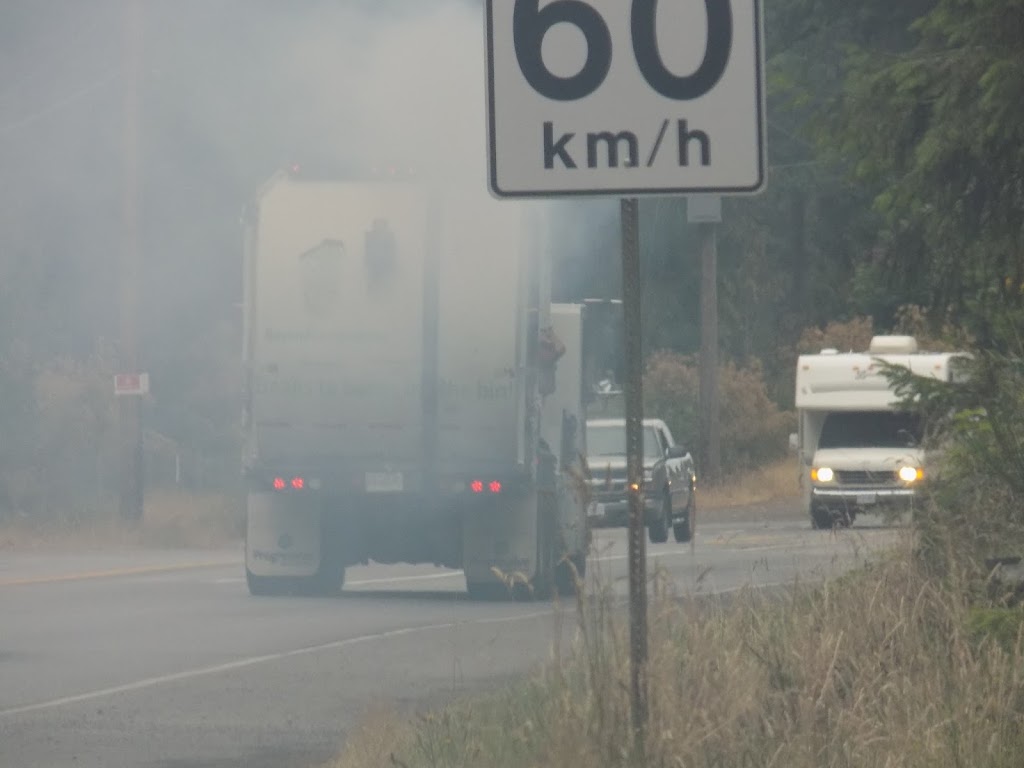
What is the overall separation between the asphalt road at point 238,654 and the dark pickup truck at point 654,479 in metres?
6.28

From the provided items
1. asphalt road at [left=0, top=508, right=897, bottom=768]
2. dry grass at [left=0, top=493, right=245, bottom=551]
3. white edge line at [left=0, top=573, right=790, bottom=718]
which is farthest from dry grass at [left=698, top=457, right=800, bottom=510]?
white edge line at [left=0, top=573, right=790, bottom=718]

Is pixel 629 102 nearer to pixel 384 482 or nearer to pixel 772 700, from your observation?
pixel 772 700

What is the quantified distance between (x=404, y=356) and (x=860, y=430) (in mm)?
15013

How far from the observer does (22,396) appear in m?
39.2

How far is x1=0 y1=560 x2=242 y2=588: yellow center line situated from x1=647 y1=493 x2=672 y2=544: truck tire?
6.65 meters

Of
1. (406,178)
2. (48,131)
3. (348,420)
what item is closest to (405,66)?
(406,178)

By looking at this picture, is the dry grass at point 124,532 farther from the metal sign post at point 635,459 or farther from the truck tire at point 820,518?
the metal sign post at point 635,459

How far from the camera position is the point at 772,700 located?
7.75 meters

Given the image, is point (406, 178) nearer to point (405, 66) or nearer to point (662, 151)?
point (405, 66)

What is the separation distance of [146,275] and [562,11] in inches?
1660

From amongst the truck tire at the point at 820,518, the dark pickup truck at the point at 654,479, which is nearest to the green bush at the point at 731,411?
the dark pickup truck at the point at 654,479

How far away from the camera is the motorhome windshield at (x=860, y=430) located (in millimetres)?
32594

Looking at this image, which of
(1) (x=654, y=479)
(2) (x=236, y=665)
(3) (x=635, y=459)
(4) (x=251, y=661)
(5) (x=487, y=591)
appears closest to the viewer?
(3) (x=635, y=459)

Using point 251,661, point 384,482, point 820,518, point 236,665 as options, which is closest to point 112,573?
point 384,482
